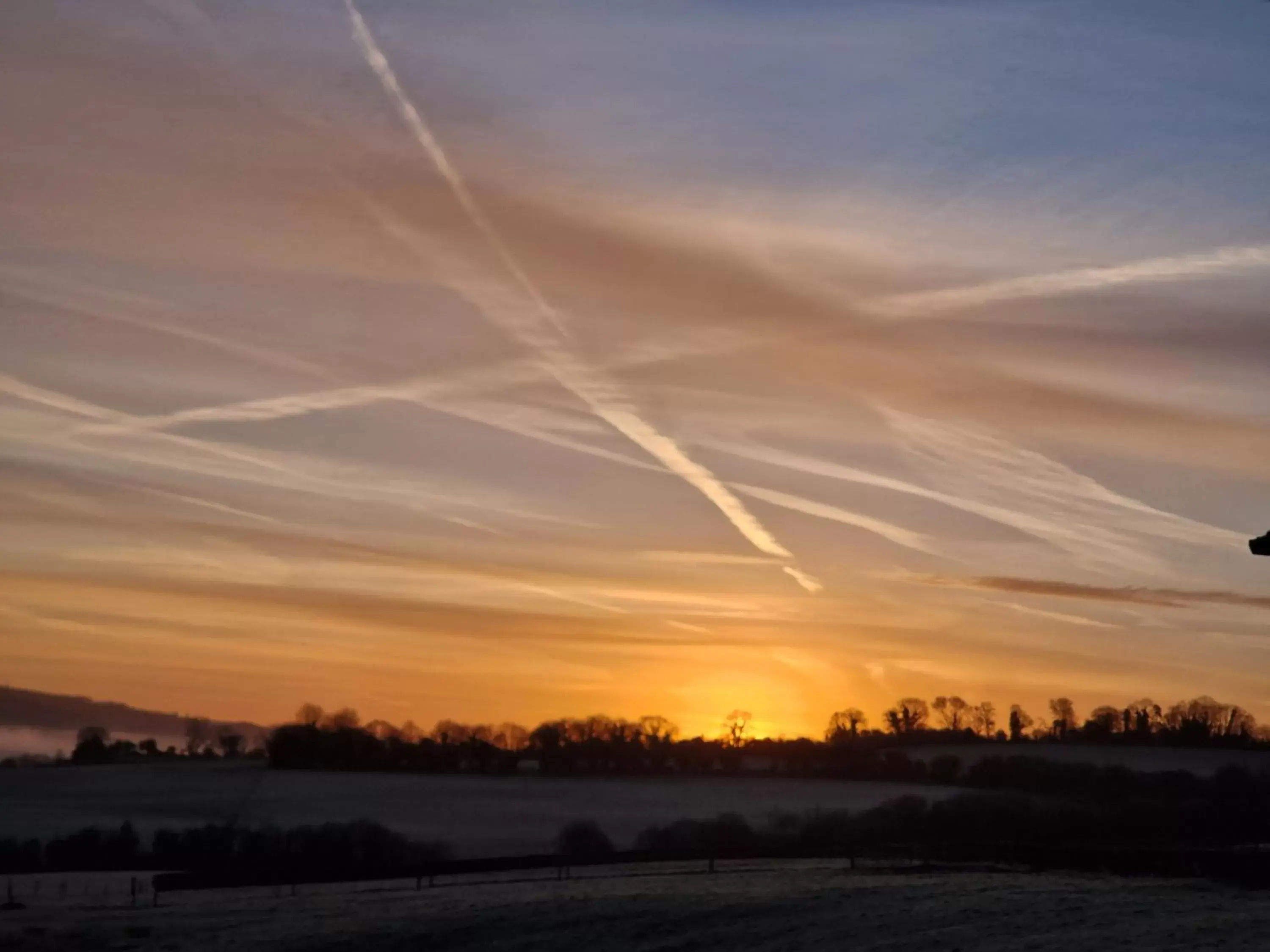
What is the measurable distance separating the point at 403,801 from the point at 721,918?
53612mm

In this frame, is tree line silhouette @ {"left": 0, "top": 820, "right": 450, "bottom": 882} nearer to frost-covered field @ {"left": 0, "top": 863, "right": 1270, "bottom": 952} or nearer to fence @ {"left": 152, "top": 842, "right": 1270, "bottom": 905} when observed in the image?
fence @ {"left": 152, "top": 842, "right": 1270, "bottom": 905}

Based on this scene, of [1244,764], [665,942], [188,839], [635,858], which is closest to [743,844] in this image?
[635,858]

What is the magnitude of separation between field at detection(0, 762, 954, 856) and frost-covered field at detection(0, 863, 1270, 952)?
75.6ft

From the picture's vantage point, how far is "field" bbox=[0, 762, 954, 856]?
270 ft

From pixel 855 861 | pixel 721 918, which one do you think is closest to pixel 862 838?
pixel 855 861

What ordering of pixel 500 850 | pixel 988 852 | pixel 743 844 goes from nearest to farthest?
pixel 988 852 < pixel 500 850 < pixel 743 844

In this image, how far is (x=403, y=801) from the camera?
308ft

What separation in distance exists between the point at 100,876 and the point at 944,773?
56193 mm

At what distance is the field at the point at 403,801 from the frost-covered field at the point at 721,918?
23.0m

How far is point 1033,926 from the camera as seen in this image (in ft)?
120

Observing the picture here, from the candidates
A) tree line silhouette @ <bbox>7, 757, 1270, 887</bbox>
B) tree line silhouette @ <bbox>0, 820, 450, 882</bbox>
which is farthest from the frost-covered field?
tree line silhouette @ <bbox>0, 820, 450, 882</bbox>

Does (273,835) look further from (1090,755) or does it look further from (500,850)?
(1090,755)

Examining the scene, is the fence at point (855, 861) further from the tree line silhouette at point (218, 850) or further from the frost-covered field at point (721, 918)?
the tree line silhouette at point (218, 850)

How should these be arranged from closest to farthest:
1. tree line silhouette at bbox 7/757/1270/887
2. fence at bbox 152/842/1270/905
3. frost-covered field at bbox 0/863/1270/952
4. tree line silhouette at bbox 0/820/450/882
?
frost-covered field at bbox 0/863/1270/952 < fence at bbox 152/842/1270/905 < tree line silhouette at bbox 7/757/1270/887 < tree line silhouette at bbox 0/820/450/882
